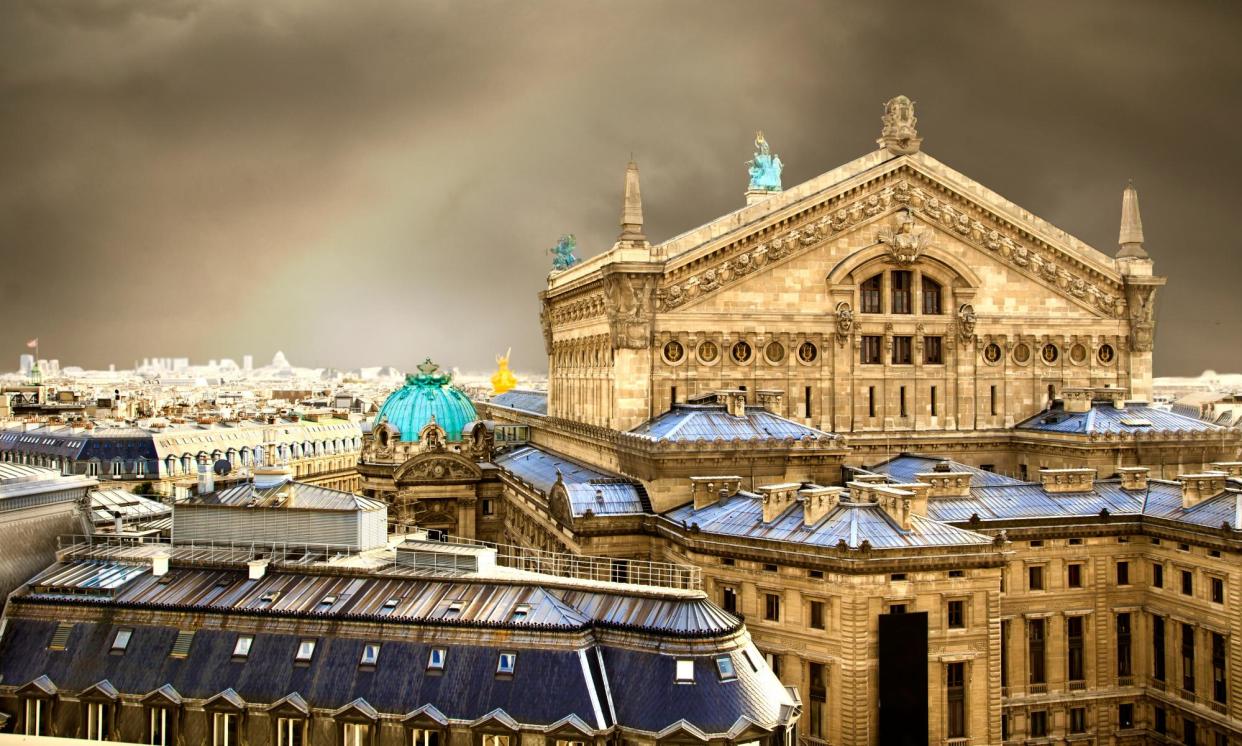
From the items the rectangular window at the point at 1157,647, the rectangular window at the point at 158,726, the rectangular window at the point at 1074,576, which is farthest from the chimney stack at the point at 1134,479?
the rectangular window at the point at 158,726

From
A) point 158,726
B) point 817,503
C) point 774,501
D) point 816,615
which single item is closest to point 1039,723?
point 816,615

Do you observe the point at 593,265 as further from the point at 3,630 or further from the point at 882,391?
the point at 3,630

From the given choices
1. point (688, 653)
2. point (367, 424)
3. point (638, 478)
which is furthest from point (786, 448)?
point (367, 424)

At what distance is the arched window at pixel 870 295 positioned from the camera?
75.8 metres

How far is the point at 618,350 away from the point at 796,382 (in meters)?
12.1

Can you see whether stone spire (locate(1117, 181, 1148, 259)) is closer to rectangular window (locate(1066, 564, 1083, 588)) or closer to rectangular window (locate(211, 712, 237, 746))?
rectangular window (locate(1066, 564, 1083, 588))

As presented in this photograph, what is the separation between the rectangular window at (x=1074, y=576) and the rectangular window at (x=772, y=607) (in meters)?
18.5

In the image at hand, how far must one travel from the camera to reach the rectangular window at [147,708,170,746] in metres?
44.4

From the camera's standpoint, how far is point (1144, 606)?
202ft

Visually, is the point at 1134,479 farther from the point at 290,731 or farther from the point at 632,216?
the point at 290,731

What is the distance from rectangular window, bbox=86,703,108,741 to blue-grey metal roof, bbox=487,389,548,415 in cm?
6267

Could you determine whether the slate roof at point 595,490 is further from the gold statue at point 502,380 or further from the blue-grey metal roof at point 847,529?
the gold statue at point 502,380

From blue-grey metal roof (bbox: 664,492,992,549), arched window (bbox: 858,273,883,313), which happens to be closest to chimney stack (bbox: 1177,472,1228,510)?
blue-grey metal roof (bbox: 664,492,992,549)

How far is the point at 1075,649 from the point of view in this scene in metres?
60.9
